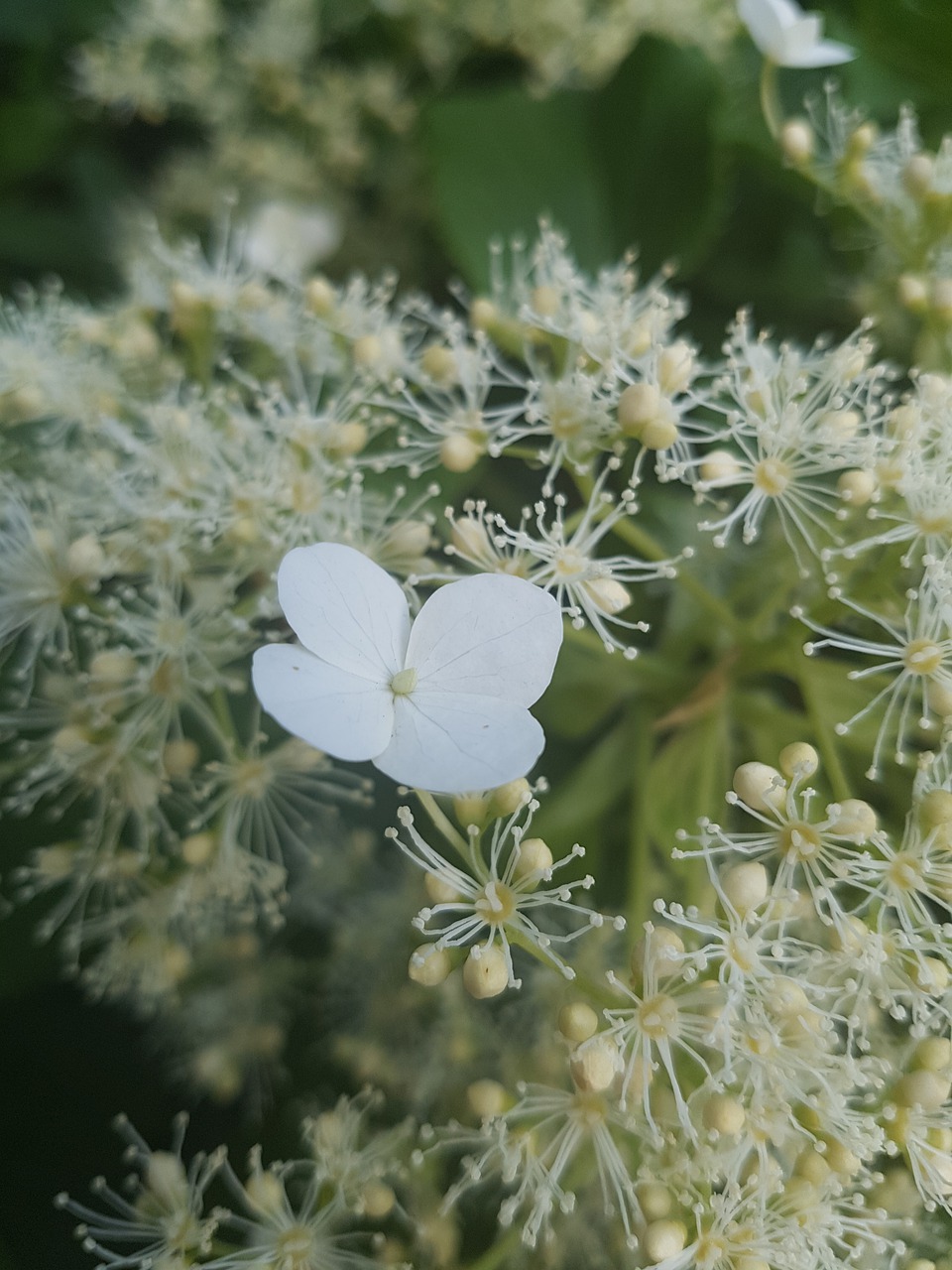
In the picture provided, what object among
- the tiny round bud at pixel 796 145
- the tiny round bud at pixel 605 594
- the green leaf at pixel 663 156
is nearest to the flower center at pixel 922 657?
the tiny round bud at pixel 605 594

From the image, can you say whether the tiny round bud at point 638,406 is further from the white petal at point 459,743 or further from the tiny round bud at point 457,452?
the white petal at point 459,743

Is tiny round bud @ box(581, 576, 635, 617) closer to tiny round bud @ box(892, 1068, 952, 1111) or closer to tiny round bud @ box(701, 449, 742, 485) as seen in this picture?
tiny round bud @ box(701, 449, 742, 485)

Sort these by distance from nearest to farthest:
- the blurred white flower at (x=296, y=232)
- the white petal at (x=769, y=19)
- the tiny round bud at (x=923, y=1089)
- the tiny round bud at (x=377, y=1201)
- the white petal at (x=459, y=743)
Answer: the white petal at (x=459, y=743) < the tiny round bud at (x=923, y=1089) < the tiny round bud at (x=377, y=1201) < the white petal at (x=769, y=19) < the blurred white flower at (x=296, y=232)

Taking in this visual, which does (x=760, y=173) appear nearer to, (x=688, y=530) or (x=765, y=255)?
(x=765, y=255)

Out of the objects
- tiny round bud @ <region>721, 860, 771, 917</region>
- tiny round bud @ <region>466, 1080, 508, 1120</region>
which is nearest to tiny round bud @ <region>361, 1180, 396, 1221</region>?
tiny round bud @ <region>466, 1080, 508, 1120</region>

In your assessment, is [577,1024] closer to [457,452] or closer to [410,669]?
[410,669]

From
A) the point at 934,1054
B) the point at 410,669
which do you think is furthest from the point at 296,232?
the point at 934,1054
